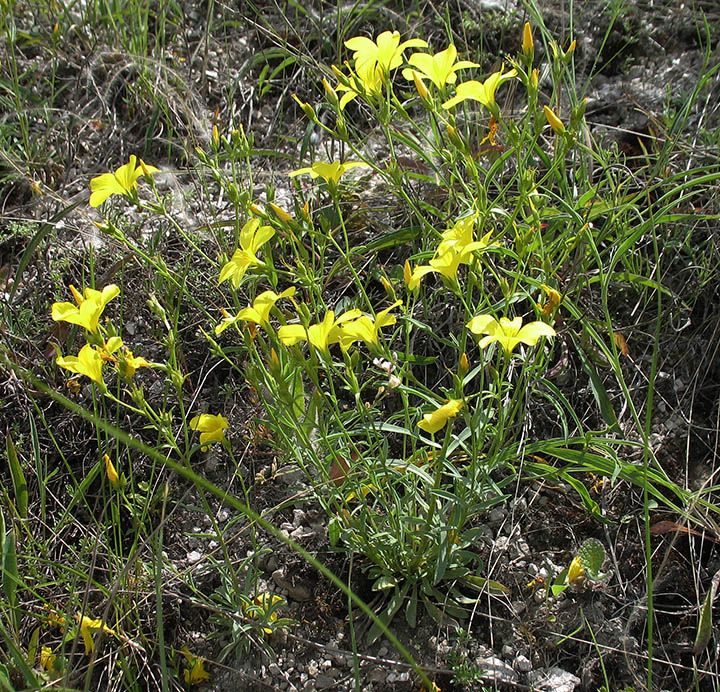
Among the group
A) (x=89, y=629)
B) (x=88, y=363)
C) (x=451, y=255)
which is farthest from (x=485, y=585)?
(x=88, y=363)

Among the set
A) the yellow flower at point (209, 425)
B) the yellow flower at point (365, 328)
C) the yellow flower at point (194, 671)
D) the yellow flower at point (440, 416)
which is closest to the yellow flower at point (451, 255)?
the yellow flower at point (365, 328)

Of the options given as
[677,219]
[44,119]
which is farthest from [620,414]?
[44,119]

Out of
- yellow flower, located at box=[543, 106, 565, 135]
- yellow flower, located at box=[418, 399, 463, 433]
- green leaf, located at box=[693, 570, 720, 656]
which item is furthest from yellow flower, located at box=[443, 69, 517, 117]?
green leaf, located at box=[693, 570, 720, 656]

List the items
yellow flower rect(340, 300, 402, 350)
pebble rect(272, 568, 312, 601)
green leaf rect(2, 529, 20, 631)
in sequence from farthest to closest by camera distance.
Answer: pebble rect(272, 568, 312, 601) < green leaf rect(2, 529, 20, 631) < yellow flower rect(340, 300, 402, 350)

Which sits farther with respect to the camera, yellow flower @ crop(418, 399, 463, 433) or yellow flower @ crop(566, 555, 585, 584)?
yellow flower @ crop(566, 555, 585, 584)

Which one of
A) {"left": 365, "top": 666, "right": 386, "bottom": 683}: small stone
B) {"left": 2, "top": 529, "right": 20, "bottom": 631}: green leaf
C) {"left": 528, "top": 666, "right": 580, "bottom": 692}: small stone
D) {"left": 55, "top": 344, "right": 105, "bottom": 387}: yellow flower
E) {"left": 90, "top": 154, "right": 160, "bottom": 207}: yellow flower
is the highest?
{"left": 90, "top": 154, "right": 160, "bottom": 207}: yellow flower

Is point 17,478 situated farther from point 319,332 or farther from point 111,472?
point 319,332

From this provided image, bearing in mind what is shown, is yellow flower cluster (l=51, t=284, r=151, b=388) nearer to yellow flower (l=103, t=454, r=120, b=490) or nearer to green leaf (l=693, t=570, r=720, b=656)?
yellow flower (l=103, t=454, r=120, b=490)
